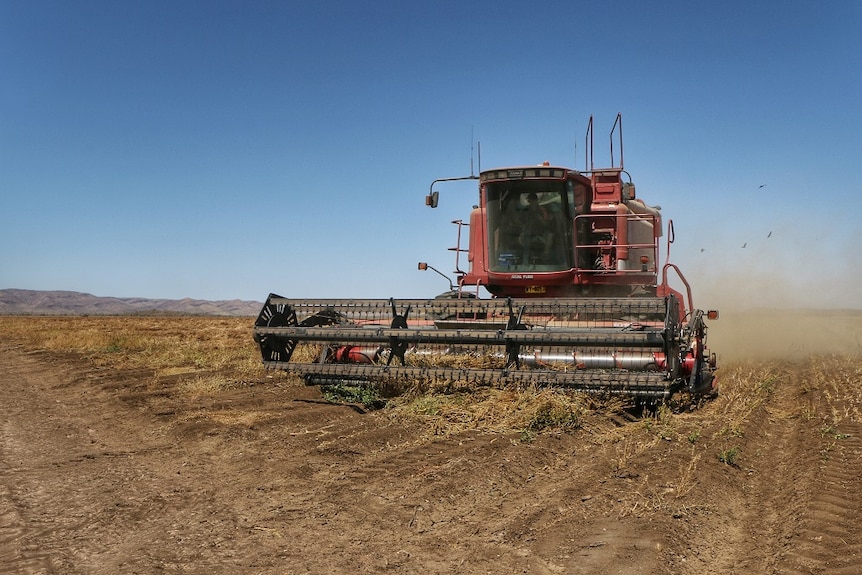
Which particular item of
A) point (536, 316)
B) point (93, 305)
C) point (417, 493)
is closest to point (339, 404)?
point (536, 316)

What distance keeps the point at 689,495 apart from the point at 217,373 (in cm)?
739

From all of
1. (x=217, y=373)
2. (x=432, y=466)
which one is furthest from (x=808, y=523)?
(x=217, y=373)

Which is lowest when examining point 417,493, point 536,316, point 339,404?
point 417,493

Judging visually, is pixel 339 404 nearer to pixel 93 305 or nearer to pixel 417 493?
pixel 417 493

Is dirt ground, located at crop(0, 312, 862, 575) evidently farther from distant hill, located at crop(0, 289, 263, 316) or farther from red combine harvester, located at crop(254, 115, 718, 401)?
distant hill, located at crop(0, 289, 263, 316)

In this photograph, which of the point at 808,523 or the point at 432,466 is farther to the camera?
the point at 432,466

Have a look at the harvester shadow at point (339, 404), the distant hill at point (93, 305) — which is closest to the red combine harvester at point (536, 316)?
the harvester shadow at point (339, 404)

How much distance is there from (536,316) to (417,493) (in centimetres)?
369

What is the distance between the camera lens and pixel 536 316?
25.0 ft

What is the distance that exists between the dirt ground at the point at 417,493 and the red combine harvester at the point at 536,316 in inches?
20.1

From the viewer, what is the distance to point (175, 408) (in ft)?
24.2

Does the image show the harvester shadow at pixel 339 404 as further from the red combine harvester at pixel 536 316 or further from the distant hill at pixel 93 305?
the distant hill at pixel 93 305

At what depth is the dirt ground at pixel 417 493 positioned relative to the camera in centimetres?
333

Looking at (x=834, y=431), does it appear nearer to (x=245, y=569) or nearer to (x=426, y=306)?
(x=426, y=306)
